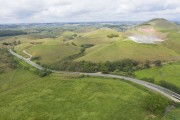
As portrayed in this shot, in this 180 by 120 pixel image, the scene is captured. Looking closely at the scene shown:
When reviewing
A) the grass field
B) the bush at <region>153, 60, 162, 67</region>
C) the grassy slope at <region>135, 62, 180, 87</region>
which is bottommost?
the grass field

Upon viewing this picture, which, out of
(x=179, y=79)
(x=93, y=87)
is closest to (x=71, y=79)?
(x=93, y=87)

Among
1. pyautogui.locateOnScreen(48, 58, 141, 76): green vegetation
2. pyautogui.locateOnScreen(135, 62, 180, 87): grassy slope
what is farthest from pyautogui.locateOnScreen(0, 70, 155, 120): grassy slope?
pyautogui.locateOnScreen(135, 62, 180, 87): grassy slope

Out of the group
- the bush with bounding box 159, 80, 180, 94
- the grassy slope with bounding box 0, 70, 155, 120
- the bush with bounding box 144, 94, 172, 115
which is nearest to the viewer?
the bush with bounding box 144, 94, 172, 115

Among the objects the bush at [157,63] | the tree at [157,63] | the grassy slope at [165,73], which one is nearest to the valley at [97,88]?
the grassy slope at [165,73]

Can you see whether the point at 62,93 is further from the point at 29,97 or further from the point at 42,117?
the point at 42,117

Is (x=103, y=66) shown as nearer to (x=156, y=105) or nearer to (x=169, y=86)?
(x=169, y=86)

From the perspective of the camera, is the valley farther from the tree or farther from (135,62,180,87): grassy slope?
the tree
